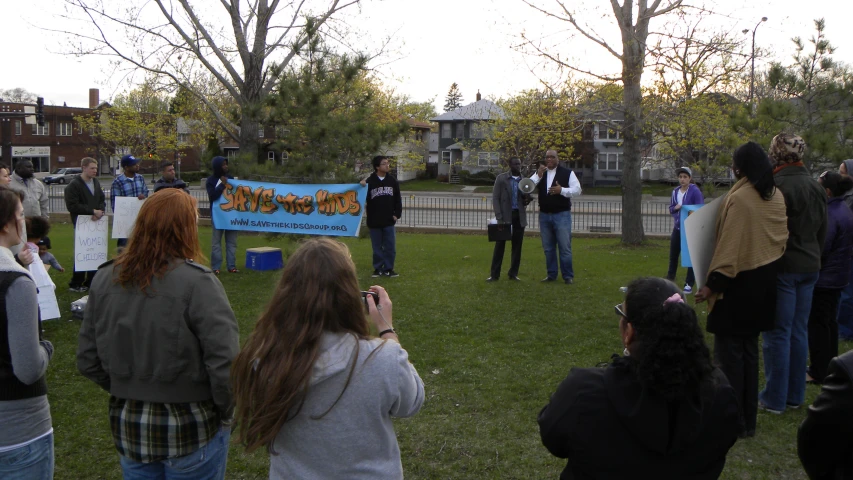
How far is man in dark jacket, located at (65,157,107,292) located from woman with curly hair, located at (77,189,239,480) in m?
7.63

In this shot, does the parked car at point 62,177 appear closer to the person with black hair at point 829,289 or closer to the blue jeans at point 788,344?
the person with black hair at point 829,289

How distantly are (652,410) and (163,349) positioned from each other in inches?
74.0

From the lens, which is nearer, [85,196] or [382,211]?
[85,196]

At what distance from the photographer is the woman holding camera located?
229 cm

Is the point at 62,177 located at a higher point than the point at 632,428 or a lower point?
higher

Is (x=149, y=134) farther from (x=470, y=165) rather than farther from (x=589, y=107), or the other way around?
(x=589, y=107)

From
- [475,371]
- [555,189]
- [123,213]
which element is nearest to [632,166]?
[555,189]

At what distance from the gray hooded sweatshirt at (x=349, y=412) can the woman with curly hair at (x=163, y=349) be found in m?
0.64

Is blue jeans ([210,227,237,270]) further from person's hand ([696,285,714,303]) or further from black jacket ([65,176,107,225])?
person's hand ([696,285,714,303])

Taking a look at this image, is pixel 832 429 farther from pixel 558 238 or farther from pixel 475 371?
pixel 558 238

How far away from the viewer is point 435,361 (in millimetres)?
6629

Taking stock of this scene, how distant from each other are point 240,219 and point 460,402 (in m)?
7.17

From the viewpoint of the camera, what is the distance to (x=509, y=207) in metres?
10.8

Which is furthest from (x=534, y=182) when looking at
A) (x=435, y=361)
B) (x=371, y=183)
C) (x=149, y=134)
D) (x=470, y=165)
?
(x=470, y=165)
